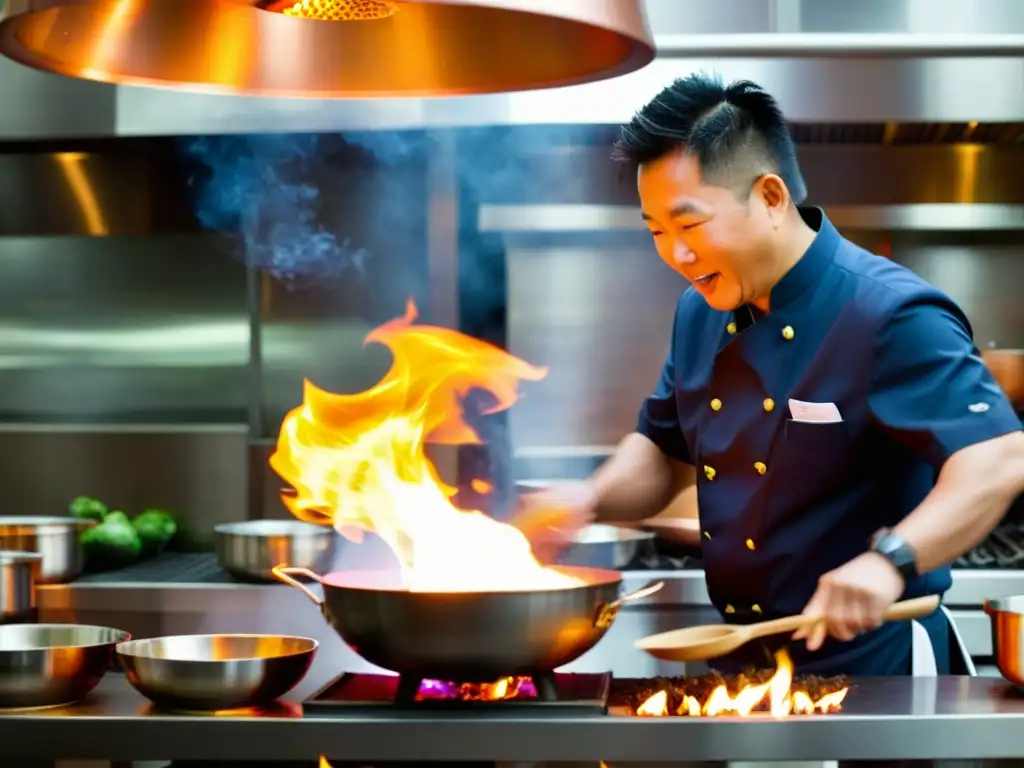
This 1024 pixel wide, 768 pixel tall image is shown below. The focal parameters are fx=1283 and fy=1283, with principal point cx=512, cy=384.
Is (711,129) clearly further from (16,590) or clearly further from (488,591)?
(16,590)

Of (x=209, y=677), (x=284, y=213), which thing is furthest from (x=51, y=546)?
(x=209, y=677)

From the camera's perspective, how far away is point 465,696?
154 cm

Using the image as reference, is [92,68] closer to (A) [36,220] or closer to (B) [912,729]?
(B) [912,729]

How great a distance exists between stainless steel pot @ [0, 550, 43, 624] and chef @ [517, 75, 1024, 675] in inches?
39.0

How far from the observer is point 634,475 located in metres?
2.33

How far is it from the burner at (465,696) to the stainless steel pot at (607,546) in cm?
125

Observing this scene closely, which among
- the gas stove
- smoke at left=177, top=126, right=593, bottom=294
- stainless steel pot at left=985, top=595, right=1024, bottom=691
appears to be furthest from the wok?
smoke at left=177, top=126, right=593, bottom=294

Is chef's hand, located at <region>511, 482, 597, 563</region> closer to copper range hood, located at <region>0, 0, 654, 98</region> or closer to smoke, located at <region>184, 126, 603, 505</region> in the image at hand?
copper range hood, located at <region>0, 0, 654, 98</region>

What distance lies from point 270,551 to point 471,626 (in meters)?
1.62

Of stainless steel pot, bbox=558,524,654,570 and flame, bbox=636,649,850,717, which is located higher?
flame, bbox=636,649,850,717

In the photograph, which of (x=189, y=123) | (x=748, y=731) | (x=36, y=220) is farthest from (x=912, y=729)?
(x=36, y=220)

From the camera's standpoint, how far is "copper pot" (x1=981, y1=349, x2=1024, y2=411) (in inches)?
128

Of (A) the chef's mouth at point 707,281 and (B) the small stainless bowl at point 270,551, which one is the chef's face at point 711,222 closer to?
(A) the chef's mouth at point 707,281

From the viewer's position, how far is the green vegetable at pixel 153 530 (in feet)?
11.3
